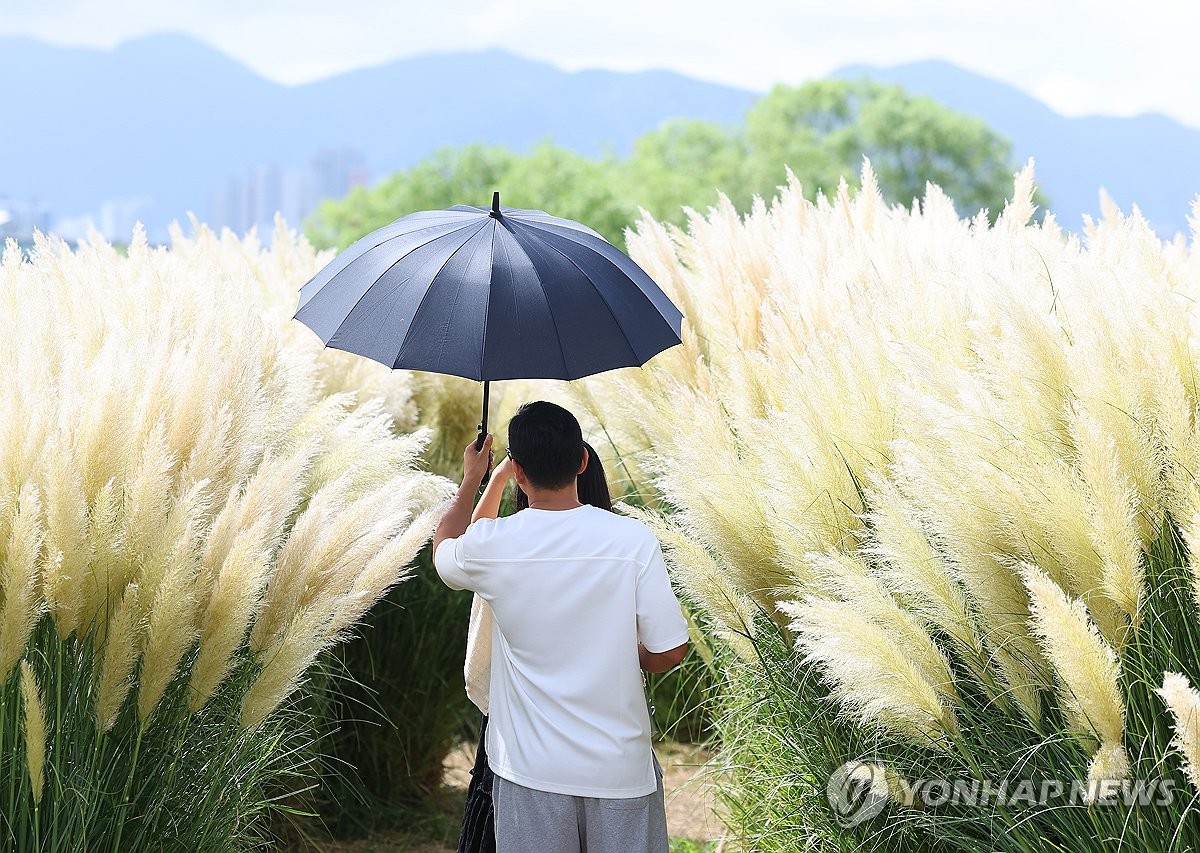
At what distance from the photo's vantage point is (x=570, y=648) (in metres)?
2.21

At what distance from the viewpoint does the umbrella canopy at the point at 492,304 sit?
2637mm

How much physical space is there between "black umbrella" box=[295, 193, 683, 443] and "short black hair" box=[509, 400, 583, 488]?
306 millimetres

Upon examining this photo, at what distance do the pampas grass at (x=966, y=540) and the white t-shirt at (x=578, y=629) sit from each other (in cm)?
28

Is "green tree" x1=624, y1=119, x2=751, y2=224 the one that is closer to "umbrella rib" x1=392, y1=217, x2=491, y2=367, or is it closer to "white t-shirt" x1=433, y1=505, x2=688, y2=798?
"umbrella rib" x1=392, y1=217, x2=491, y2=367

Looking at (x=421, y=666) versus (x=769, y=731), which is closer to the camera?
(x=769, y=731)

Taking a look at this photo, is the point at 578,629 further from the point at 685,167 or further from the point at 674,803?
the point at 685,167

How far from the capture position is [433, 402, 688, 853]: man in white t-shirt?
2.20 metres

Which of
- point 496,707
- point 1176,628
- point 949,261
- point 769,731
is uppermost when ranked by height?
point 949,261

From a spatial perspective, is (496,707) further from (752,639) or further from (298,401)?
(298,401)

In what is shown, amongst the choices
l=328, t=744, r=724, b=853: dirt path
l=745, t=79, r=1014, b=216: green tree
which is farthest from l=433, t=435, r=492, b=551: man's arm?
l=745, t=79, r=1014, b=216: green tree

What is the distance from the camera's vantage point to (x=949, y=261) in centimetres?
329

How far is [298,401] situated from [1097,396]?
1965mm

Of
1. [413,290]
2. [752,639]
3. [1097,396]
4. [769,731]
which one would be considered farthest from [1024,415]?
[413,290]

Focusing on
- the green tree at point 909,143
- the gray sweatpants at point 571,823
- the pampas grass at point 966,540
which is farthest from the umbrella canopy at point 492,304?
the green tree at point 909,143
